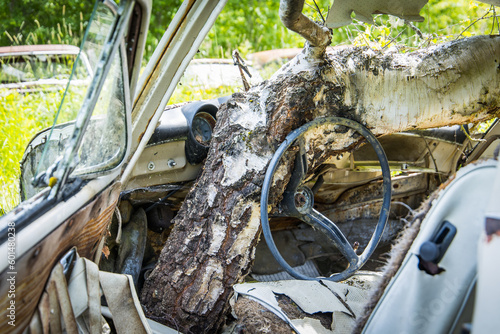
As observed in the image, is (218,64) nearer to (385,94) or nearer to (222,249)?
(385,94)

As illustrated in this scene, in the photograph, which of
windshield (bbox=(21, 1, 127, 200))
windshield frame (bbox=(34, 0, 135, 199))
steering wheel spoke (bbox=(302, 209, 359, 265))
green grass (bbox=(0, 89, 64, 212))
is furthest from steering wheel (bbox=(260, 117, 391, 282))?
green grass (bbox=(0, 89, 64, 212))

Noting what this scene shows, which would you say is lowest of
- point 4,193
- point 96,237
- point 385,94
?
point 4,193

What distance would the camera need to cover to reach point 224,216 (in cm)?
220

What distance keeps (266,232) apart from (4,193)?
258 centimetres

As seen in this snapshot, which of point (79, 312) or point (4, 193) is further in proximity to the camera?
point (4, 193)

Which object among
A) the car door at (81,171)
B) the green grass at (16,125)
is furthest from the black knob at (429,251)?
the green grass at (16,125)

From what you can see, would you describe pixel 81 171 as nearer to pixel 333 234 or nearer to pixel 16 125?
pixel 333 234

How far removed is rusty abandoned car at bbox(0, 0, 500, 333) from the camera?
123cm

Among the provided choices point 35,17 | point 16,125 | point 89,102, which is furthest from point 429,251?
point 35,17

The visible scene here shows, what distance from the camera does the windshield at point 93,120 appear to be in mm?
1417

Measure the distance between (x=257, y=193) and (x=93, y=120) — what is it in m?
0.93

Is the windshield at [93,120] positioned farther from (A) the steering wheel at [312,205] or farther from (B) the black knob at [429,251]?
(B) the black knob at [429,251]

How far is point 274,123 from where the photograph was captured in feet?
7.48

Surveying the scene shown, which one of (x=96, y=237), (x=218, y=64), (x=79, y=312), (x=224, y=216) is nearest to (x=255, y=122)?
(x=224, y=216)
